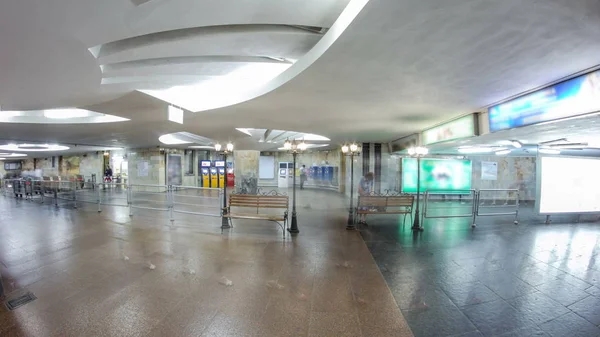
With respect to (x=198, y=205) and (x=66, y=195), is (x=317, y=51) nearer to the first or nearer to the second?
(x=198, y=205)

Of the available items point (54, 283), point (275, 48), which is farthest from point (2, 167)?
point (275, 48)

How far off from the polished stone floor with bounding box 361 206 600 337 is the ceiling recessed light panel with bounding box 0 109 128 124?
363 inches

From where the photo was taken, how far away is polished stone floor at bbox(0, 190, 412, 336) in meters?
2.63

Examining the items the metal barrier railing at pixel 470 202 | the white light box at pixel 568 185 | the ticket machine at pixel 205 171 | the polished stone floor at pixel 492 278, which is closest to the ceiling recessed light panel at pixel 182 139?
the ticket machine at pixel 205 171

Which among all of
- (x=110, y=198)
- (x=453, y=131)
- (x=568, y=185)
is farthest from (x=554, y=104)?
(x=110, y=198)

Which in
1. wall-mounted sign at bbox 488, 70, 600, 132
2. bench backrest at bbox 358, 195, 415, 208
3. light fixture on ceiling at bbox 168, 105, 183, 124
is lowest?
bench backrest at bbox 358, 195, 415, 208

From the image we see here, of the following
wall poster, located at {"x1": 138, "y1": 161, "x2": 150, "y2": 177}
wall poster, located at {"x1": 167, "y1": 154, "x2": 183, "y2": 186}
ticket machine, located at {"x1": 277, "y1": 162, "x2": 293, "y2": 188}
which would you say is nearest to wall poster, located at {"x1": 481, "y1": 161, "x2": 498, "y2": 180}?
ticket machine, located at {"x1": 277, "y1": 162, "x2": 293, "y2": 188}

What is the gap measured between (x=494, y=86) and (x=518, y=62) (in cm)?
92

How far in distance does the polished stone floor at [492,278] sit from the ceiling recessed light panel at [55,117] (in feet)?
30.2

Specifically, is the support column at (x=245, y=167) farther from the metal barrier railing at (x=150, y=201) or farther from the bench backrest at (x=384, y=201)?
the bench backrest at (x=384, y=201)

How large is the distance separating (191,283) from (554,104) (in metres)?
6.71

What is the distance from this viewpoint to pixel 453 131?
6234 millimetres

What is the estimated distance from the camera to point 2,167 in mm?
25125

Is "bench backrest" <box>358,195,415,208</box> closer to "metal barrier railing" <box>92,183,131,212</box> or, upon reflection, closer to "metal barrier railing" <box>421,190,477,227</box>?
"metal barrier railing" <box>421,190,477,227</box>
